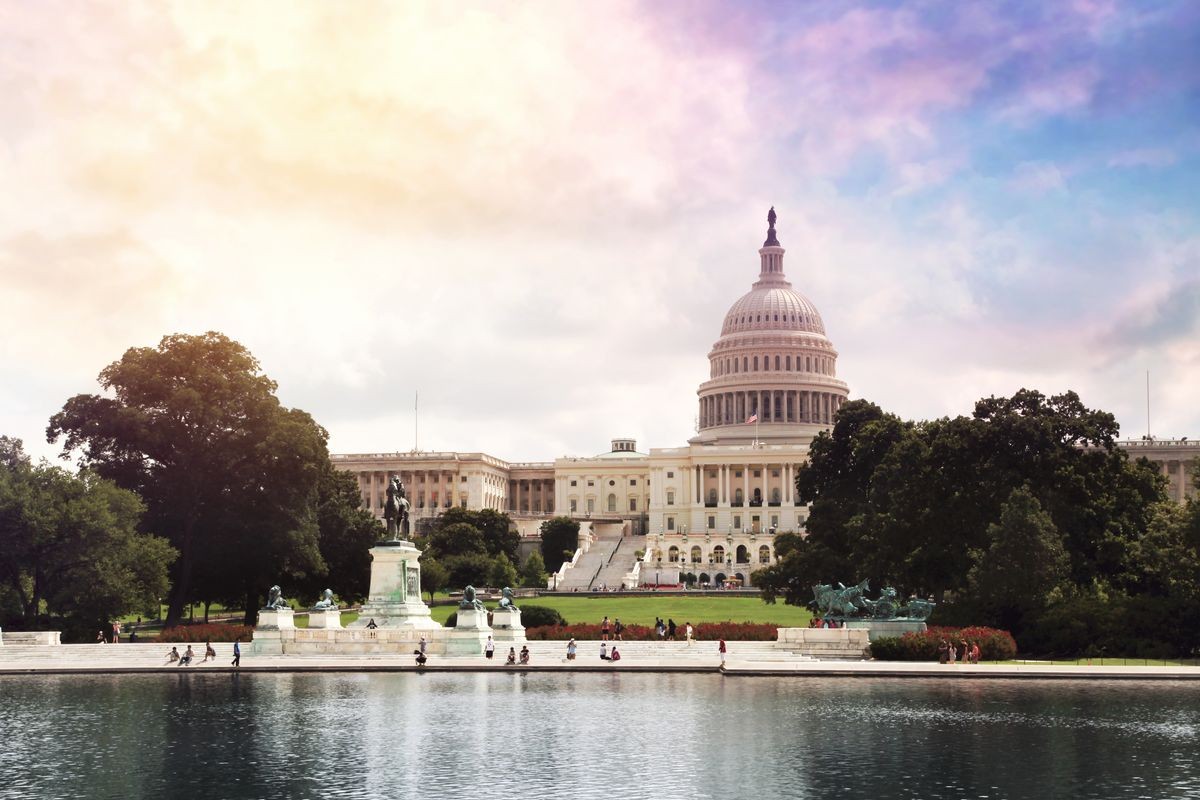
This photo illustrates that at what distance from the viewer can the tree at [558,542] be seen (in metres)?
166

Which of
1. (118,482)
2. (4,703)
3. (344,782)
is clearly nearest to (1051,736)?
(344,782)

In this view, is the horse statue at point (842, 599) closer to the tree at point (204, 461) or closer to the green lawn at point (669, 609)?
the green lawn at point (669, 609)

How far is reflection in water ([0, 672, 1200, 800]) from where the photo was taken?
28.6 m

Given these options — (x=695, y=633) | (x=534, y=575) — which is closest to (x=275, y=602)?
(x=695, y=633)

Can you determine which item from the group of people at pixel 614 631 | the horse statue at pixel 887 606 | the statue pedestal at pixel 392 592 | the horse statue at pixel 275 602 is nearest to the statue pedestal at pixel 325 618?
the horse statue at pixel 275 602

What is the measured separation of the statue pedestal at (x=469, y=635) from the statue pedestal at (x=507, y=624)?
2524mm

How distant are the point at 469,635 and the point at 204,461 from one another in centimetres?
2794

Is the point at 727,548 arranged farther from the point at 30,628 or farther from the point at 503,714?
the point at 503,714

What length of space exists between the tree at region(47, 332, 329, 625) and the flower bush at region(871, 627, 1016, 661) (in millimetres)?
35350

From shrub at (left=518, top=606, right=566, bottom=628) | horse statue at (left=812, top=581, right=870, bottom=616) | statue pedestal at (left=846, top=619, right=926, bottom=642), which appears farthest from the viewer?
shrub at (left=518, top=606, right=566, bottom=628)

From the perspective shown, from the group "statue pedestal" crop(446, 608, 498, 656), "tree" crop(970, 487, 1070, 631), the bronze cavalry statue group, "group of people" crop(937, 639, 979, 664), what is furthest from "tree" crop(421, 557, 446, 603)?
"group of people" crop(937, 639, 979, 664)

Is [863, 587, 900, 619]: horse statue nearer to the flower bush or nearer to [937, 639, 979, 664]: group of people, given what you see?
the flower bush

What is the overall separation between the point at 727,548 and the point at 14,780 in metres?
154

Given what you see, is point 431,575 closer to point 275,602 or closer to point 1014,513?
point 275,602
